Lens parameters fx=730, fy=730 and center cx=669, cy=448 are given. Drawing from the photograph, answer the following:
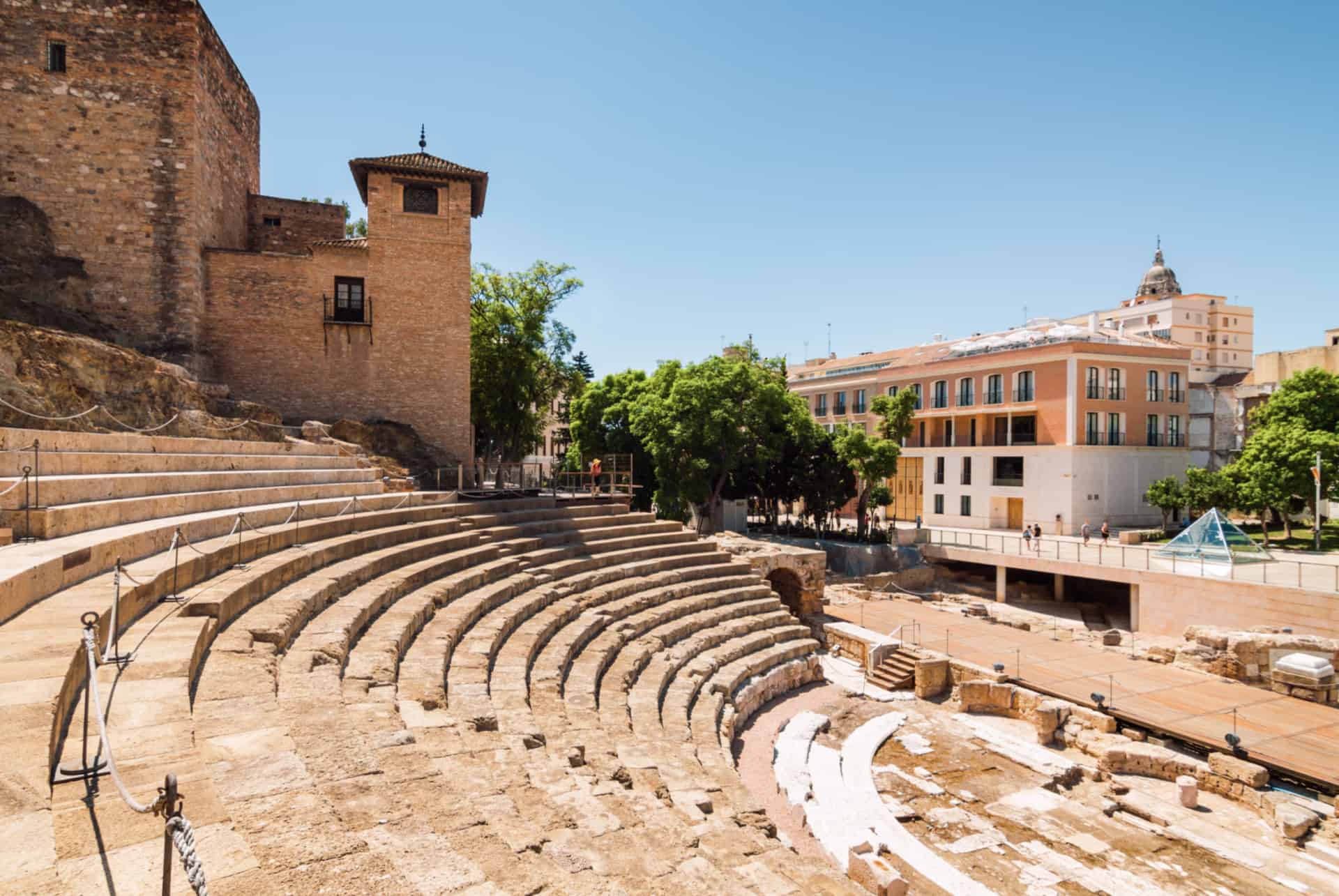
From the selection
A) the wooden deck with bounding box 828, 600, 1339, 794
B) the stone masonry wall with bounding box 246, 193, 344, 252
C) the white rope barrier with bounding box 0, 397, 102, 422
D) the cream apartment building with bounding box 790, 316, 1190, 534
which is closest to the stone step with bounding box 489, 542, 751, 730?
the wooden deck with bounding box 828, 600, 1339, 794

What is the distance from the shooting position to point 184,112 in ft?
64.4

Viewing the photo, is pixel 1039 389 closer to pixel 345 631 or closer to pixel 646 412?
pixel 646 412

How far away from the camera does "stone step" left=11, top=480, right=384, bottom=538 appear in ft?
Result: 23.2

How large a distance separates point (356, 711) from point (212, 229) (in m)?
20.6

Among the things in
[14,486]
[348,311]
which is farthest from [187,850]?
[348,311]

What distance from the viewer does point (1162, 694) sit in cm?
1602

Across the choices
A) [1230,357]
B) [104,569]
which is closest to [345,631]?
[104,569]

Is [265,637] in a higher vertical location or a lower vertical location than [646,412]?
lower

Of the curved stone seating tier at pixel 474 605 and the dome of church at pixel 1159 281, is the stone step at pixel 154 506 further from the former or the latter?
the dome of church at pixel 1159 281

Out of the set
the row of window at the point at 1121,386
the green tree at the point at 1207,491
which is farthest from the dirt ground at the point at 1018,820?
the row of window at the point at 1121,386

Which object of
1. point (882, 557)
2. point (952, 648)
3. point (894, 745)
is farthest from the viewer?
point (882, 557)

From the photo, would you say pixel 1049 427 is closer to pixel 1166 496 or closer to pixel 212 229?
pixel 1166 496

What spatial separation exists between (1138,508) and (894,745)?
2646 cm

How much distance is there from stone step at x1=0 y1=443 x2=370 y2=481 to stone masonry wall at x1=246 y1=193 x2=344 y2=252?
12.8 meters
